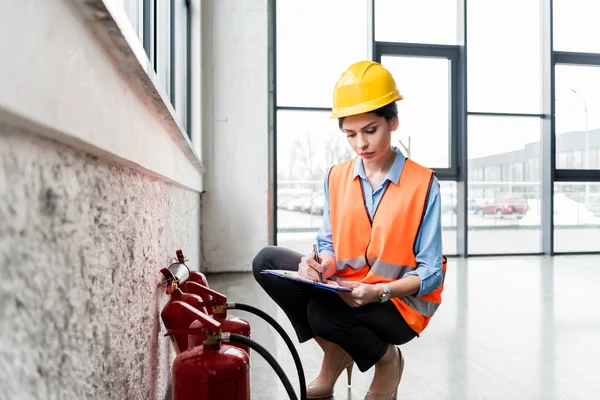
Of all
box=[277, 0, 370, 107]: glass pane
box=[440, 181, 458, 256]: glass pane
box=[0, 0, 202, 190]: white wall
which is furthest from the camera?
box=[440, 181, 458, 256]: glass pane

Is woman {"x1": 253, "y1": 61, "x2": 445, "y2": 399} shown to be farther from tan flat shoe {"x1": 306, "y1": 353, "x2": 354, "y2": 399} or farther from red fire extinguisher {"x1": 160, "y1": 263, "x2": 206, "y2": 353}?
red fire extinguisher {"x1": 160, "y1": 263, "x2": 206, "y2": 353}

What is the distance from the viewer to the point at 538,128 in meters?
4.91

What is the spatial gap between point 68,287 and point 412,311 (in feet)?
3.08

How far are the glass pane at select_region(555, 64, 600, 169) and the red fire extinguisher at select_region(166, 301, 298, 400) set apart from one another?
5047 millimetres

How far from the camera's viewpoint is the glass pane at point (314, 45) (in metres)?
4.18

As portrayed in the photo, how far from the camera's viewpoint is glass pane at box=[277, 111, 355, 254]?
4.26 meters

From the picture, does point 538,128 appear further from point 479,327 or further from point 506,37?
point 479,327

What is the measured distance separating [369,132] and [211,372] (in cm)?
74

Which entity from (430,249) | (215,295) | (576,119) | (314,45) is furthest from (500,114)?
(215,295)

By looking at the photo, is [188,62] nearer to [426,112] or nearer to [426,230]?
[426,112]

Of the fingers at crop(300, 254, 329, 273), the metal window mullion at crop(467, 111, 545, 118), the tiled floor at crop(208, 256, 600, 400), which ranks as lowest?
the tiled floor at crop(208, 256, 600, 400)

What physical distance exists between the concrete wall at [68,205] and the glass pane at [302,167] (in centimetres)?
334

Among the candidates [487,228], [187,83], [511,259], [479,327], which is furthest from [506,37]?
[479,327]

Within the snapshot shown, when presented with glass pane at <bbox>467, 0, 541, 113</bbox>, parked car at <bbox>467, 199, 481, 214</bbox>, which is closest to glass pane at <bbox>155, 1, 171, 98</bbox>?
glass pane at <bbox>467, 0, 541, 113</bbox>
